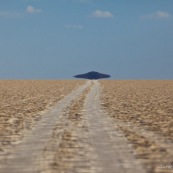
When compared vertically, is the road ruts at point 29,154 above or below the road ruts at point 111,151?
below

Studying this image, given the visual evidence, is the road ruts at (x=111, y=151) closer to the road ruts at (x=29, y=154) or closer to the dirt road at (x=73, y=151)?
the dirt road at (x=73, y=151)

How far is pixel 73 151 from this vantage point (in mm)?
11102

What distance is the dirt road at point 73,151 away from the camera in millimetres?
8930

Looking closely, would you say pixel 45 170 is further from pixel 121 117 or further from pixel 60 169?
pixel 121 117

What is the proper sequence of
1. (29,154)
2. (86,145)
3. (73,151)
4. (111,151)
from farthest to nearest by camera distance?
(86,145)
(73,151)
(111,151)
(29,154)

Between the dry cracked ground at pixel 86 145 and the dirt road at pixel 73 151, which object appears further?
the dry cracked ground at pixel 86 145

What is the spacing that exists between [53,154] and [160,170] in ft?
9.62

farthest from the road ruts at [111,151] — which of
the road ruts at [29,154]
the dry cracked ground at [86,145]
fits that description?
the road ruts at [29,154]

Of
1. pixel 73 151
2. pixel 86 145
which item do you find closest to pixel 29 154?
pixel 73 151

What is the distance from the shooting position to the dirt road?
8930 mm

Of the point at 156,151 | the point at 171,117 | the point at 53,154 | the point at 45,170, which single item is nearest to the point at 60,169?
the point at 45,170

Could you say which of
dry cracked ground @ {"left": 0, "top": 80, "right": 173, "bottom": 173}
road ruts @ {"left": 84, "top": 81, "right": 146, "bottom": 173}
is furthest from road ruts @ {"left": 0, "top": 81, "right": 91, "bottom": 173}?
road ruts @ {"left": 84, "top": 81, "right": 146, "bottom": 173}

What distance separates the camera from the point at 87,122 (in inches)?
711

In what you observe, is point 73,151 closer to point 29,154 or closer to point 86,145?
point 86,145
